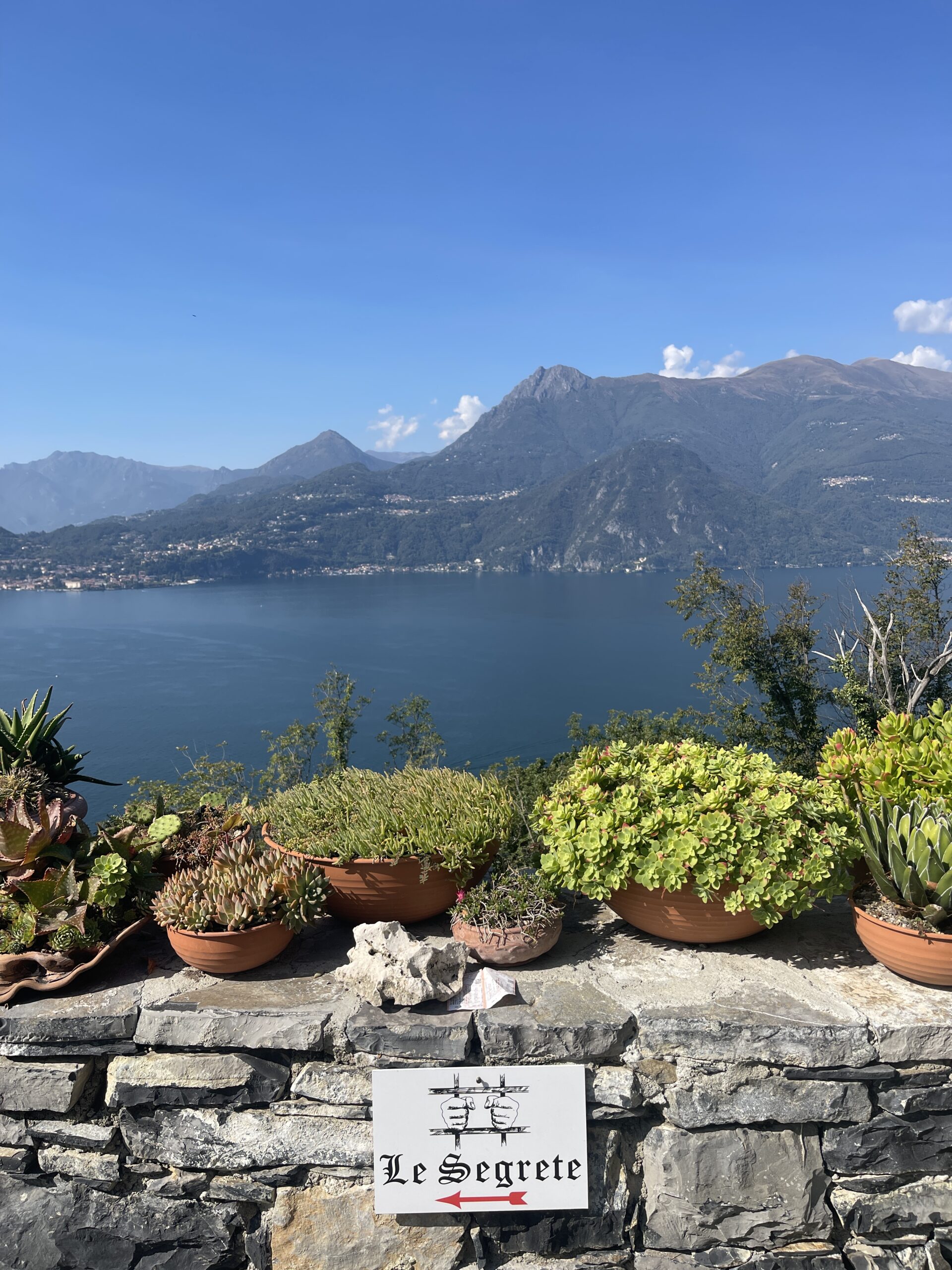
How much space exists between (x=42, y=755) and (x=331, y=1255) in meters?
2.65

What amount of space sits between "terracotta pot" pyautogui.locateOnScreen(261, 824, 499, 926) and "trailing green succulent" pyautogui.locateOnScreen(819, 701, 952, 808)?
1.61 metres

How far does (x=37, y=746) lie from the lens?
387 centimetres

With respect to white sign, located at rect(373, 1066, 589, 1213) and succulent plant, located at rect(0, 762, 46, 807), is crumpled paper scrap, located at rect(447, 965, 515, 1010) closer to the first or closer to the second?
white sign, located at rect(373, 1066, 589, 1213)

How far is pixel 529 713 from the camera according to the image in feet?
172

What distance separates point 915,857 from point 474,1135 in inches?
72.6

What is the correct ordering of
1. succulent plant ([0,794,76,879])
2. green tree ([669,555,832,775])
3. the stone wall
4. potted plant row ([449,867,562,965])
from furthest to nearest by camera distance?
1. green tree ([669,555,832,775])
2. succulent plant ([0,794,76,879])
3. potted plant row ([449,867,562,965])
4. the stone wall

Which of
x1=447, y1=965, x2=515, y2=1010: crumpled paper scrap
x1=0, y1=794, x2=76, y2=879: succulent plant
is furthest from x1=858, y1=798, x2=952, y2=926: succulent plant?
x1=0, y1=794, x2=76, y2=879: succulent plant

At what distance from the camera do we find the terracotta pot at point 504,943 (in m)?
2.88

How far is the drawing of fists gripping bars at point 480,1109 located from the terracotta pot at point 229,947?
2.75ft

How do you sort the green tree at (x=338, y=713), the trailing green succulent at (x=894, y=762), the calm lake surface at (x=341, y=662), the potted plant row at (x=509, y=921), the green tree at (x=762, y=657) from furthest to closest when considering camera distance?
1. the calm lake surface at (x=341, y=662)
2. the green tree at (x=338, y=713)
3. the green tree at (x=762, y=657)
4. the trailing green succulent at (x=894, y=762)
5. the potted plant row at (x=509, y=921)

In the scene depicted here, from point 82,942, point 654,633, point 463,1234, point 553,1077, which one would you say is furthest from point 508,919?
point 654,633

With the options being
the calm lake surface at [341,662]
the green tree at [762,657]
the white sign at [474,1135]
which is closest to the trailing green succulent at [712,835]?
the white sign at [474,1135]

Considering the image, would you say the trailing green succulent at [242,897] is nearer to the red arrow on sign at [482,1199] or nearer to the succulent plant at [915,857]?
the red arrow on sign at [482,1199]

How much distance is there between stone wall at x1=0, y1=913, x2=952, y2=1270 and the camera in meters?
2.50
